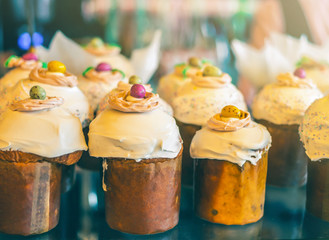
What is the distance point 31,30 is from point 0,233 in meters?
1.65

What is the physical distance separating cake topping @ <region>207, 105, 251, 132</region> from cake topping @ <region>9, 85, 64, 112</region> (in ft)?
2.04

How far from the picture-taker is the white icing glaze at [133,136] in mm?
1591

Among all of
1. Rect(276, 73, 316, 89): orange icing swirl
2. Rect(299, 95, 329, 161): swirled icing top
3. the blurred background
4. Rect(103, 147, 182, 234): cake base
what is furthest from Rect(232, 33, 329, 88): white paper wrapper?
the blurred background

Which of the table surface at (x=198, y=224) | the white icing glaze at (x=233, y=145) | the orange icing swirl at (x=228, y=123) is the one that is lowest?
the table surface at (x=198, y=224)

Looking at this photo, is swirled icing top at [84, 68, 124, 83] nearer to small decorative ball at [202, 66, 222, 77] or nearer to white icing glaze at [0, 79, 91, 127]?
white icing glaze at [0, 79, 91, 127]

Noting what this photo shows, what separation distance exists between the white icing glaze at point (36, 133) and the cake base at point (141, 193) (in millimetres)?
196

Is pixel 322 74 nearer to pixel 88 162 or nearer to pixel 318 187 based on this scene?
pixel 318 187

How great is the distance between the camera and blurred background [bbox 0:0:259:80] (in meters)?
4.11

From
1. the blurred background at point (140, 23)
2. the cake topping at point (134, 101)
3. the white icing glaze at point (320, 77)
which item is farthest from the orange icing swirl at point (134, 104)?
the blurred background at point (140, 23)

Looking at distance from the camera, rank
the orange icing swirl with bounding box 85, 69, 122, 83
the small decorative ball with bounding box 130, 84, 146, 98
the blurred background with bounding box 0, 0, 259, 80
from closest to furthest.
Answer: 1. the small decorative ball with bounding box 130, 84, 146, 98
2. the orange icing swirl with bounding box 85, 69, 122, 83
3. the blurred background with bounding box 0, 0, 259, 80

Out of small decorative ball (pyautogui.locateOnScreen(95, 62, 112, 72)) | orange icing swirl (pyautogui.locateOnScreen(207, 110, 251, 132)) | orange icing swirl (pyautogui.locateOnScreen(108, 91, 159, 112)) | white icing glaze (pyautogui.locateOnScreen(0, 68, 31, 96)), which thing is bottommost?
orange icing swirl (pyautogui.locateOnScreen(207, 110, 251, 132))

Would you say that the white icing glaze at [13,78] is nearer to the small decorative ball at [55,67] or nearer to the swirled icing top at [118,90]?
the small decorative ball at [55,67]

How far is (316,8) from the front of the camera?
4242mm

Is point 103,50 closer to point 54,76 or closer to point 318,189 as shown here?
point 54,76
